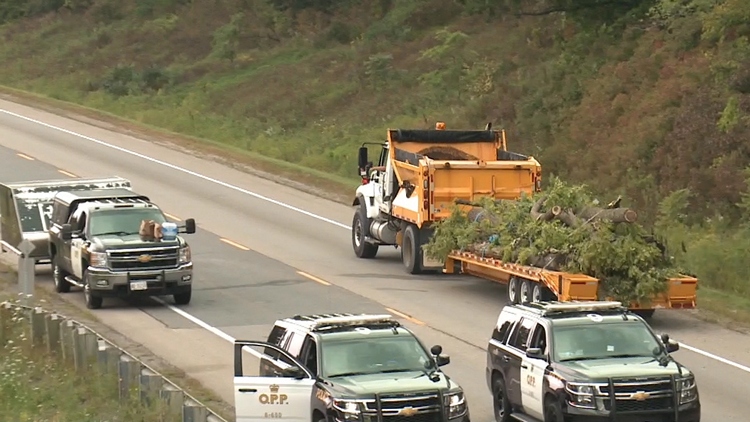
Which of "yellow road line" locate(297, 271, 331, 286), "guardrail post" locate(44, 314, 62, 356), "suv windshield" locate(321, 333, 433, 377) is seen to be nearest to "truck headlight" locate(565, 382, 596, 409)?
"suv windshield" locate(321, 333, 433, 377)

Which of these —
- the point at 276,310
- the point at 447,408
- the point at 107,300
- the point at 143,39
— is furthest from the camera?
the point at 143,39

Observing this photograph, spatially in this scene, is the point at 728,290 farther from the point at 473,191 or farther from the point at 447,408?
the point at 447,408

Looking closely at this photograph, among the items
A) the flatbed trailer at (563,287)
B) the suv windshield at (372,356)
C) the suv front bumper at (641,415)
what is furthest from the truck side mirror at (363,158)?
the suv front bumper at (641,415)

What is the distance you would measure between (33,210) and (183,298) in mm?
5806

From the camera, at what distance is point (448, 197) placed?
29.1m

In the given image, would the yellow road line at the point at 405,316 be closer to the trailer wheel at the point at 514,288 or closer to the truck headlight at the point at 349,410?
the trailer wheel at the point at 514,288

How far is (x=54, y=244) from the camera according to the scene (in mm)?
28891

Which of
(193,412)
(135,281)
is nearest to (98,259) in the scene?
(135,281)

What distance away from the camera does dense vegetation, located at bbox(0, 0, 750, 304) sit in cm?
3550

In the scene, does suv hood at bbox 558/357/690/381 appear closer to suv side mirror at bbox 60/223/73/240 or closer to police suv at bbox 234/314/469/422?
police suv at bbox 234/314/469/422

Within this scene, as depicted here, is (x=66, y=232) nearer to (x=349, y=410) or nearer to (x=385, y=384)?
(x=385, y=384)

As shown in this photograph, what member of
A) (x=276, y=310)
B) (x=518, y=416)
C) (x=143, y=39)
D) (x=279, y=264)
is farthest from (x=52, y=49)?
(x=518, y=416)

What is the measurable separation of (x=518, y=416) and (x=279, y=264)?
1515 cm

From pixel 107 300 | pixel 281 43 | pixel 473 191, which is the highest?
pixel 281 43
